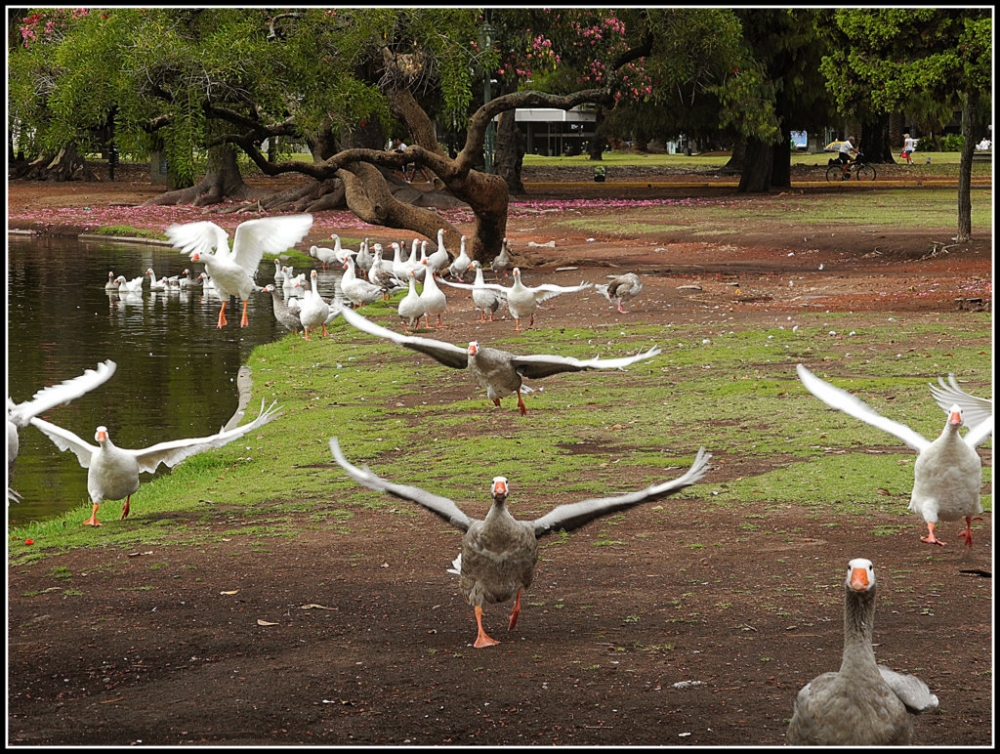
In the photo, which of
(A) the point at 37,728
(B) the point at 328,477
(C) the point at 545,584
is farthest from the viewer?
(B) the point at 328,477

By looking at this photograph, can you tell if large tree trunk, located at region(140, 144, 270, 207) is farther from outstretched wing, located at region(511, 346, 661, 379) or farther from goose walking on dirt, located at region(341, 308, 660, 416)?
outstretched wing, located at region(511, 346, 661, 379)

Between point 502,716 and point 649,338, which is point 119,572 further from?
point 649,338

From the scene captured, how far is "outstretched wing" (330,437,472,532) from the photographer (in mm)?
6820

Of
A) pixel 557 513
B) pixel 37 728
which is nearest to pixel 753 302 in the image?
pixel 557 513

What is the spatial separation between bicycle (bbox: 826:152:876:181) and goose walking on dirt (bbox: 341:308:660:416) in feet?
142

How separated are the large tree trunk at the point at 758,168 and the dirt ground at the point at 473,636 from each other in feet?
124

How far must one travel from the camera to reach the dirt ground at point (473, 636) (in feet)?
19.7

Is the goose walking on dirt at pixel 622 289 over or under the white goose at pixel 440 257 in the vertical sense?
under

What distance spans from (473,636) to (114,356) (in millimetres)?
12142

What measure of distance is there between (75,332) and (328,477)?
1008 cm

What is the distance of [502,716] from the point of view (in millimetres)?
6070

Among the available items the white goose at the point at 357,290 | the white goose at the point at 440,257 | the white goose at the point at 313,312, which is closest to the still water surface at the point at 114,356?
the white goose at the point at 313,312

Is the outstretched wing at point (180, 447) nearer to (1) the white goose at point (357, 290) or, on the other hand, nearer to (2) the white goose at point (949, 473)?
(2) the white goose at point (949, 473)

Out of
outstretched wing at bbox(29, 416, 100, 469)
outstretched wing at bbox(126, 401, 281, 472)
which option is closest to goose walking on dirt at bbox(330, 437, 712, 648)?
outstretched wing at bbox(126, 401, 281, 472)
